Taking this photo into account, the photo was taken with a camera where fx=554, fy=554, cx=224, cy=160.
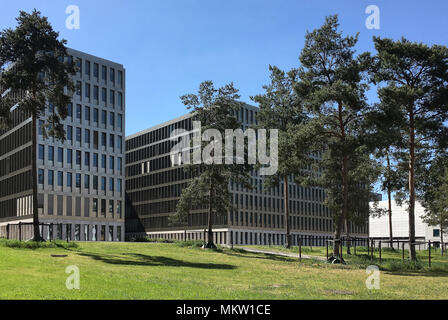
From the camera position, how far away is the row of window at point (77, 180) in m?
79.9

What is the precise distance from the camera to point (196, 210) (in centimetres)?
10800

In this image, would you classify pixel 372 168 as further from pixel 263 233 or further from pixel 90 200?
pixel 263 233

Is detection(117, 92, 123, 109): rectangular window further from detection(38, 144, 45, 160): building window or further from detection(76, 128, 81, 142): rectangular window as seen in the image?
detection(38, 144, 45, 160): building window

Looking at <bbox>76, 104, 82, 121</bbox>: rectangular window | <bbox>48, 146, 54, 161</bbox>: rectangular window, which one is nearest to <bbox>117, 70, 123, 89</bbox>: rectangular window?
<bbox>76, 104, 82, 121</bbox>: rectangular window

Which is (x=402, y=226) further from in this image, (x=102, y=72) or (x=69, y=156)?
(x=69, y=156)

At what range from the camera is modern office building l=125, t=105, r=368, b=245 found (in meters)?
106

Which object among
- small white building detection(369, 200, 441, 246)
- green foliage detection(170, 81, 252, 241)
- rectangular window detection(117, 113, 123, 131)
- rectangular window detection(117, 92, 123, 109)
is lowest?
small white building detection(369, 200, 441, 246)

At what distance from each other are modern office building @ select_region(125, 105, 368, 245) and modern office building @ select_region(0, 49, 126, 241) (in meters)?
19.7

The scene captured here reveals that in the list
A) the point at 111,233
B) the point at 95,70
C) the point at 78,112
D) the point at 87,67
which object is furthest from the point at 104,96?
the point at 111,233

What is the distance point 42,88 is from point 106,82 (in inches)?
2104

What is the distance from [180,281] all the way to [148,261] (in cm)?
977

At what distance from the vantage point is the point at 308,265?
32969 millimetres
